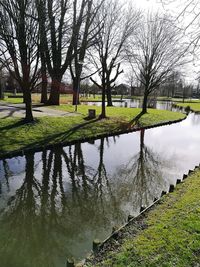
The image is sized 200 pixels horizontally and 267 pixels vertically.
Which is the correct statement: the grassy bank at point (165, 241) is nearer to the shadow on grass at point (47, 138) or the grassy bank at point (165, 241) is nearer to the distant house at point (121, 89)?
the shadow on grass at point (47, 138)

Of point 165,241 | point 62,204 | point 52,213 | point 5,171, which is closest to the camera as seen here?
point 165,241

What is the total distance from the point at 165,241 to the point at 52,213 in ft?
10.9

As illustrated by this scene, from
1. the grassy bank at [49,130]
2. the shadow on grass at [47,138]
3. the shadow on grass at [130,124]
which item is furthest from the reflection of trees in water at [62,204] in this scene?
the shadow on grass at [130,124]

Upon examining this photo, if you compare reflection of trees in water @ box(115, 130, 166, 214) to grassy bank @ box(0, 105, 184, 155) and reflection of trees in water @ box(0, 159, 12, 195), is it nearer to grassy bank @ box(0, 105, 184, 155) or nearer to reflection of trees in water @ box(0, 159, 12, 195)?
reflection of trees in water @ box(0, 159, 12, 195)

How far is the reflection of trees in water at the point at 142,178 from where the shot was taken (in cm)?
864

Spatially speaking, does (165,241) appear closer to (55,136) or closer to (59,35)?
(55,136)

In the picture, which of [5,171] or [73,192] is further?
[5,171]

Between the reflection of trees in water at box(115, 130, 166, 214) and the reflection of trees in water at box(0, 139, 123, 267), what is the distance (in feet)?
2.27

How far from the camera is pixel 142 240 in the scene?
17.0 ft

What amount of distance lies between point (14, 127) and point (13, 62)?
3.59m

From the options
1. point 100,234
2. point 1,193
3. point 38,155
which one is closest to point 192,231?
point 100,234

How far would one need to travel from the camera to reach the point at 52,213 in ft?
24.1

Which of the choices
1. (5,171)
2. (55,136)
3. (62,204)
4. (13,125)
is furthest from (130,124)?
(62,204)

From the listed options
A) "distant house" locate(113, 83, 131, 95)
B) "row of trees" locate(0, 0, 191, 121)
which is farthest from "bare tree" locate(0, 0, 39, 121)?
"distant house" locate(113, 83, 131, 95)
